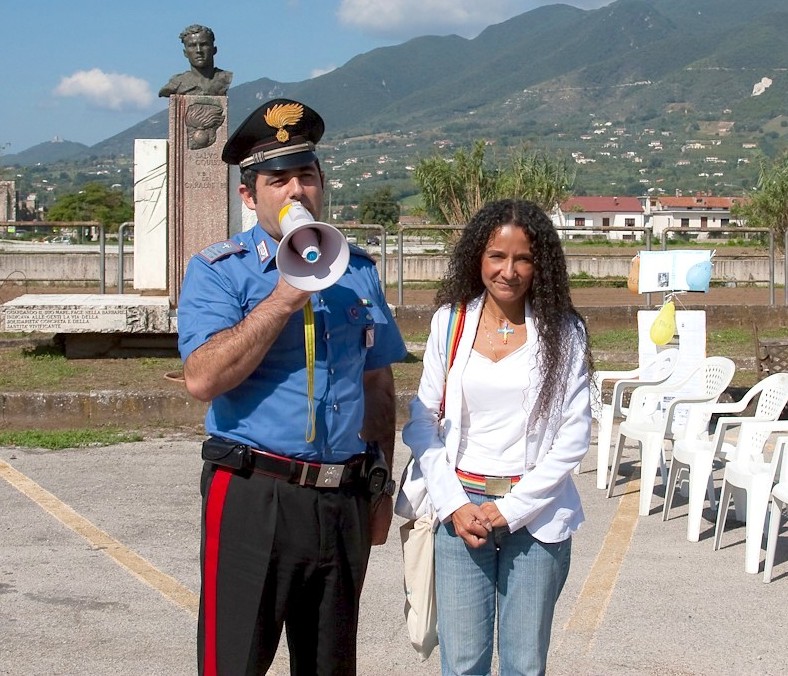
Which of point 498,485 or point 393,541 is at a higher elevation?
point 498,485

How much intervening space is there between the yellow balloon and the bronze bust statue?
6.63 metres

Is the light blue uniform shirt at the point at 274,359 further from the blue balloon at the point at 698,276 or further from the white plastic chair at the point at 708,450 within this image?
the blue balloon at the point at 698,276

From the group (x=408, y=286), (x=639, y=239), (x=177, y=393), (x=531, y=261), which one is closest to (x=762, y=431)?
(x=531, y=261)

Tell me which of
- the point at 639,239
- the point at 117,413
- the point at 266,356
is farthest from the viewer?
the point at 639,239

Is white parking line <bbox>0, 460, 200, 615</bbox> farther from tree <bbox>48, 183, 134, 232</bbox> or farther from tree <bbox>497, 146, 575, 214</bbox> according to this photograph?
tree <bbox>48, 183, 134, 232</bbox>

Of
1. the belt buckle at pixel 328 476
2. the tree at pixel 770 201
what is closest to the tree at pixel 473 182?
the tree at pixel 770 201

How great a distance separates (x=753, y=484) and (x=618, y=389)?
2.56 metres

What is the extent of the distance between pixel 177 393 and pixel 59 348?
179 inches

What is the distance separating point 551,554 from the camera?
3.54 m

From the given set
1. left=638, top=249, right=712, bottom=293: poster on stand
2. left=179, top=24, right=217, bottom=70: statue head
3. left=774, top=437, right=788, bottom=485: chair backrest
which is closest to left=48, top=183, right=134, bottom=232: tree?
left=179, top=24, right=217, bottom=70: statue head

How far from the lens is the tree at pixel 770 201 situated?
40.6 metres

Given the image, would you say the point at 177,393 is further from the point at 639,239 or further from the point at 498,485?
the point at 639,239

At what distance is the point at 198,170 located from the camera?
44.4ft

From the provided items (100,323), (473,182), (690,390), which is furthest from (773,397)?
(473,182)
